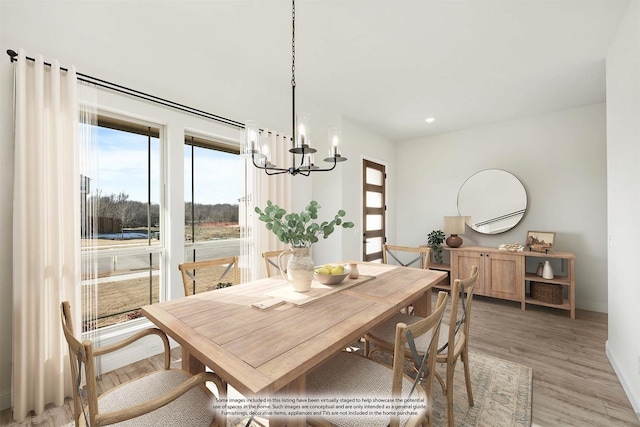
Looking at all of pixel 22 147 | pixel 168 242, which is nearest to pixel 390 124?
pixel 168 242

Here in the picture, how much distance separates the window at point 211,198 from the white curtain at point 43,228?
37.5 inches

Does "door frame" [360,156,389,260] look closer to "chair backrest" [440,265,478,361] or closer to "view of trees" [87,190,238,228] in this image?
"view of trees" [87,190,238,228]

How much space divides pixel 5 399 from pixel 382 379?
8.04 feet

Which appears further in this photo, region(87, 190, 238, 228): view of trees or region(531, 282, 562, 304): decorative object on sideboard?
region(531, 282, 562, 304): decorative object on sideboard

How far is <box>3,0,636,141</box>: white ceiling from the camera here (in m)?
1.92

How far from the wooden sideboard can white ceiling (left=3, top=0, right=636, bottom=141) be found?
197cm

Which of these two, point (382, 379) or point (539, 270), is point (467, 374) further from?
point (539, 270)

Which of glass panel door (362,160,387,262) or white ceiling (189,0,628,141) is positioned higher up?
white ceiling (189,0,628,141)

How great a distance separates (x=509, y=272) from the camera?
12.0 feet

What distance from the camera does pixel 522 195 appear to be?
3.99 meters

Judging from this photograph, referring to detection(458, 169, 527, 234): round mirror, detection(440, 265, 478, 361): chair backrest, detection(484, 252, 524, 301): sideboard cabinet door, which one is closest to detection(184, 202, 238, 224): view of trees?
detection(440, 265, 478, 361): chair backrest

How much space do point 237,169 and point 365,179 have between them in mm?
2045

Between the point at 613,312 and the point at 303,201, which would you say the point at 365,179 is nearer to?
the point at 303,201

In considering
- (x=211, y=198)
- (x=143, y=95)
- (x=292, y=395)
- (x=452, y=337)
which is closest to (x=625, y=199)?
(x=452, y=337)
